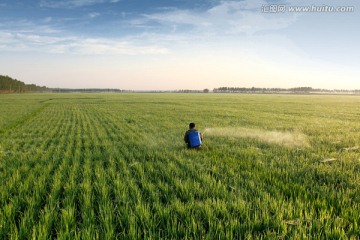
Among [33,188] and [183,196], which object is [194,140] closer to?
[183,196]

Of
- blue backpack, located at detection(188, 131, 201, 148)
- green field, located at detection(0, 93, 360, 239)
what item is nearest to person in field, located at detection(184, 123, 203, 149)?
blue backpack, located at detection(188, 131, 201, 148)

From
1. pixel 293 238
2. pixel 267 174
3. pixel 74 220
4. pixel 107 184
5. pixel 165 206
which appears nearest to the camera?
pixel 293 238

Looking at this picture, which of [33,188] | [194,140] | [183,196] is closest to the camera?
[183,196]

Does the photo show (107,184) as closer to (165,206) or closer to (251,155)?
(165,206)

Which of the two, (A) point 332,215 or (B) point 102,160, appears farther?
(B) point 102,160

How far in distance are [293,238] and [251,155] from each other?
6593 millimetres

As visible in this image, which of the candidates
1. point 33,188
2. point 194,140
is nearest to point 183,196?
point 33,188

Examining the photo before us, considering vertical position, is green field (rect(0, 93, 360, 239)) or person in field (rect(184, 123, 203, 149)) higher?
person in field (rect(184, 123, 203, 149))

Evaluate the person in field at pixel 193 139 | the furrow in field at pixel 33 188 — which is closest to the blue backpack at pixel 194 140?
the person in field at pixel 193 139

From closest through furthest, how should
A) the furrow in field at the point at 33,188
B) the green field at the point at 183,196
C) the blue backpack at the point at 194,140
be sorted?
the green field at the point at 183,196 → the furrow in field at the point at 33,188 → the blue backpack at the point at 194,140

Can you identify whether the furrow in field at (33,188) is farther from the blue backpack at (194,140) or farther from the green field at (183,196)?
the blue backpack at (194,140)

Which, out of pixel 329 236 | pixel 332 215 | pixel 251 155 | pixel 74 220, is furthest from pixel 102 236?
pixel 251 155

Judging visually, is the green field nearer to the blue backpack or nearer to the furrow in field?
the furrow in field

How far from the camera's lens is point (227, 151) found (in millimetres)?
11414
